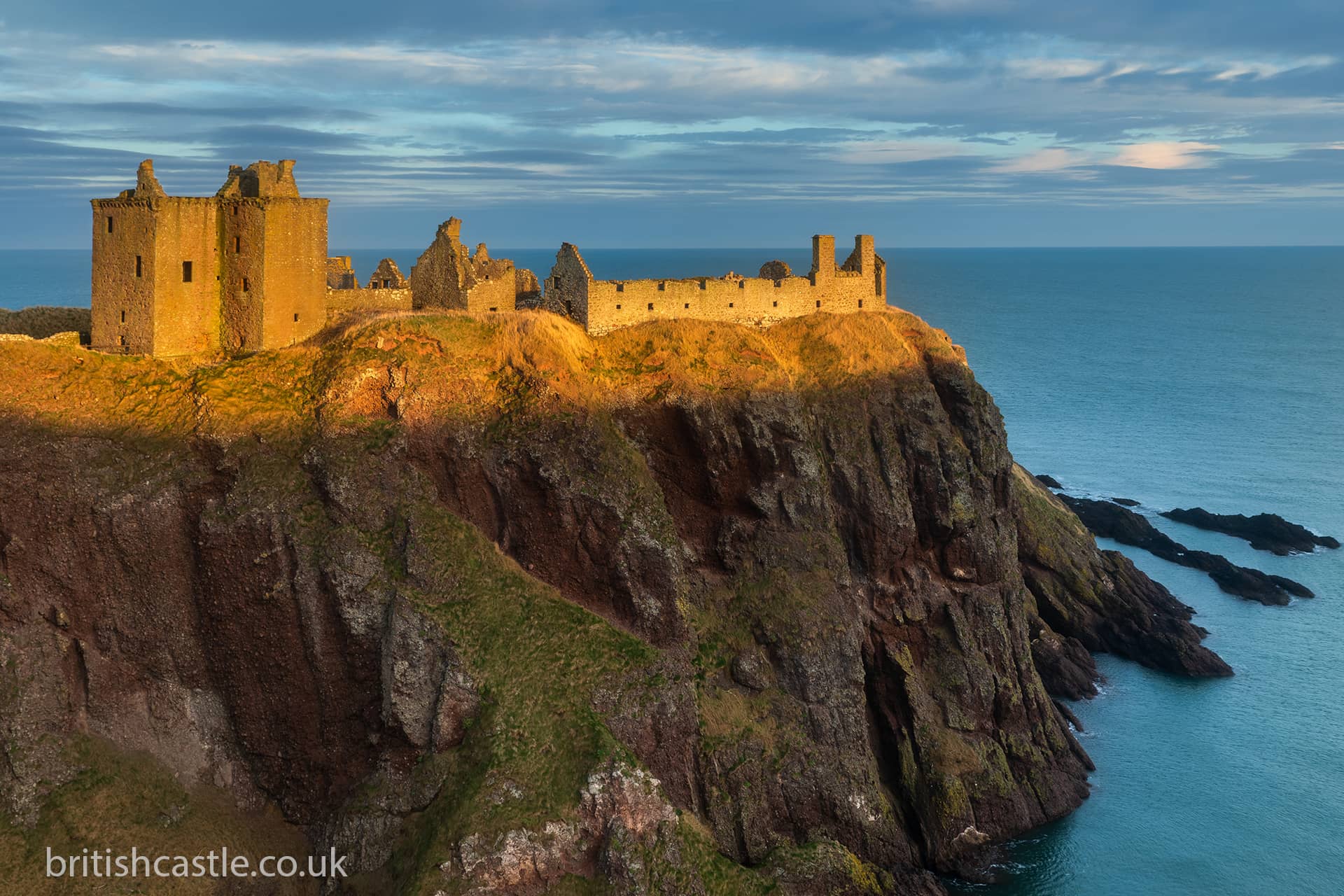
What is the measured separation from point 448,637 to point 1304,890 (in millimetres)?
40232

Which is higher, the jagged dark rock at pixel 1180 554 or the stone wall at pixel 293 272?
the stone wall at pixel 293 272

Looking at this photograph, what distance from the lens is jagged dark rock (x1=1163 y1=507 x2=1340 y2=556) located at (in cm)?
10850

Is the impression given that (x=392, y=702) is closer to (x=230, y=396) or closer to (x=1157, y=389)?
(x=230, y=396)

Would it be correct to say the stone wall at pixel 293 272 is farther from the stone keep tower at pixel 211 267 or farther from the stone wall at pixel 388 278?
the stone wall at pixel 388 278

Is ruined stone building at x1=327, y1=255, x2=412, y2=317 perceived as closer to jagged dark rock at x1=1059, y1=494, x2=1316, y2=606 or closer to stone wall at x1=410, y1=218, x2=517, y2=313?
stone wall at x1=410, y1=218, x2=517, y2=313

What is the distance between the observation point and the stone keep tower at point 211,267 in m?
58.2

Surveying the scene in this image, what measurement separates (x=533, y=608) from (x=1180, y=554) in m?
70.0

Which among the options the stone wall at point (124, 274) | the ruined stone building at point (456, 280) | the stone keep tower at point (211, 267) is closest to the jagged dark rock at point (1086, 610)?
the ruined stone building at point (456, 280)

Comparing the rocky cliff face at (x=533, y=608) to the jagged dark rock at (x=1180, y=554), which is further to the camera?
the jagged dark rock at (x=1180, y=554)

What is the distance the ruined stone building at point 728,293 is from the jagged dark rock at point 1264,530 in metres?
50.7

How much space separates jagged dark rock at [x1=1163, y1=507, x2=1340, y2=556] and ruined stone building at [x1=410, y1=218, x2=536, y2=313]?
2864 inches

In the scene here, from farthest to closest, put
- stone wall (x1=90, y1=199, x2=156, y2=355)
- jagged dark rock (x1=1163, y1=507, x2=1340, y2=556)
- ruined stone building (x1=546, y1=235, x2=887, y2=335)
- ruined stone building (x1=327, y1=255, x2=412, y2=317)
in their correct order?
1. jagged dark rock (x1=1163, y1=507, x2=1340, y2=556)
2. ruined stone building (x1=546, y1=235, x2=887, y2=335)
3. ruined stone building (x1=327, y1=255, x2=412, y2=317)
4. stone wall (x1=90, y1=199, x2=156, y2=355)

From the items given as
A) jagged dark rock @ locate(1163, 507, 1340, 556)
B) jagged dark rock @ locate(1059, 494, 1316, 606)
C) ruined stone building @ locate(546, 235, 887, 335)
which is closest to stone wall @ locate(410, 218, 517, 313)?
ruined stone building @ locate(546, 235, 887, 335)

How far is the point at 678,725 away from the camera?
55625 mm
